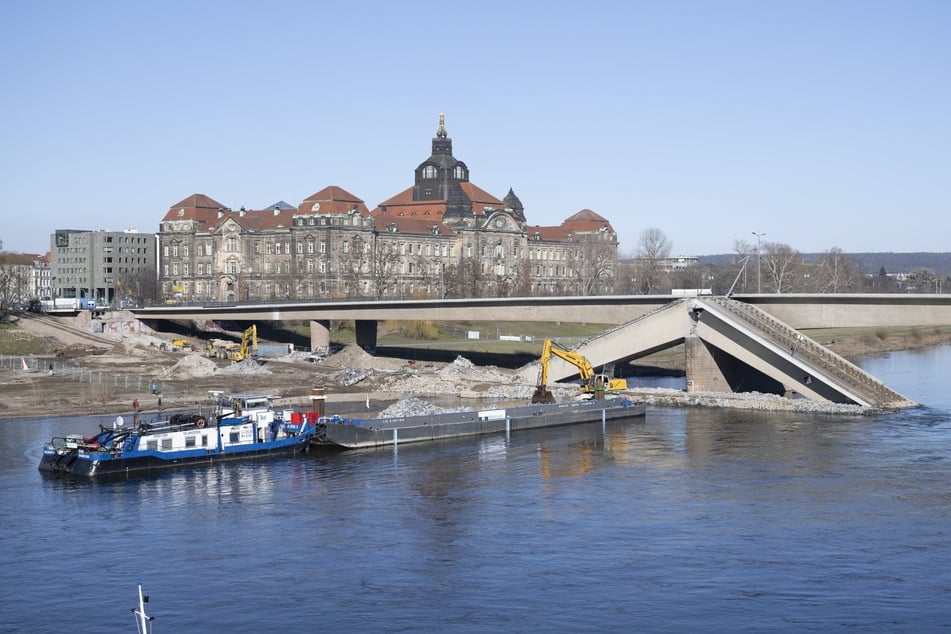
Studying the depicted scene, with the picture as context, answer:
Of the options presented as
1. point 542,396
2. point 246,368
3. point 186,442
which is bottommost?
point 186,442

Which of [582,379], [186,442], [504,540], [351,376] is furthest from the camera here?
[351,376]

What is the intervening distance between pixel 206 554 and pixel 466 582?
36.6ft

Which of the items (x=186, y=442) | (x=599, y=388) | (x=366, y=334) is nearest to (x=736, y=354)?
(x=599, y=388)

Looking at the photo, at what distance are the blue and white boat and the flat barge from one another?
2.03 metres

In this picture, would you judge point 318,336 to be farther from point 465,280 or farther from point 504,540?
point 504,540

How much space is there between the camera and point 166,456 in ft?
218

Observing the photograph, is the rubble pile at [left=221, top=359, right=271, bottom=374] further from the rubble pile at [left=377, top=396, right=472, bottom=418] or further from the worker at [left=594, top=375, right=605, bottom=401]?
the worker at [left=594, top=375, right=605, bottom=401]

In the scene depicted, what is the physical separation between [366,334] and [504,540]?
277 feet

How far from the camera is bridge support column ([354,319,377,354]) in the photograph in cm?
13327

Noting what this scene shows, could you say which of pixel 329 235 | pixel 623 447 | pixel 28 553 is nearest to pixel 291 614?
pixel 28 553

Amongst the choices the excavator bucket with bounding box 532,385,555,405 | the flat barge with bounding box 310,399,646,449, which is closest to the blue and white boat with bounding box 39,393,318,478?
the flat barge with bounding box 310,399,646,449

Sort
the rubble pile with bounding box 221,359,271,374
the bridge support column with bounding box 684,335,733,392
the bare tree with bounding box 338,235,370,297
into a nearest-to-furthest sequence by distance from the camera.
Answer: the bridge support column with bounding box 684,335,733,392
the rubble pile with bounding box 221,359,271,374
the bare tree with bounding box 338,235,370,297

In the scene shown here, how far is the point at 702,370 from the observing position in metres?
98.1

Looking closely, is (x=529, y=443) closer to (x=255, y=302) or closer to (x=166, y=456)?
(x=166, y=456)
